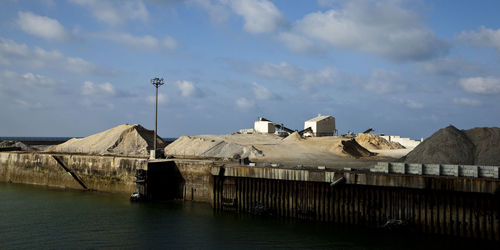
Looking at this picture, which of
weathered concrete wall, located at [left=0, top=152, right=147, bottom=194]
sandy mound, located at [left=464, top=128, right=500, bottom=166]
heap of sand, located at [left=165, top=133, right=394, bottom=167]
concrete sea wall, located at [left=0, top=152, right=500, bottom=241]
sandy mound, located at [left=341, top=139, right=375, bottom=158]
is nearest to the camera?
concrete sea wall, located at [left=0, top=152, right=500, bottom=241]

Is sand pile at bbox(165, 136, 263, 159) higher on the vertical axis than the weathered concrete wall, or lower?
higher

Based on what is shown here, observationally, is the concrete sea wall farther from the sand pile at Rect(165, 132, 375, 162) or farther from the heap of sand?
the sand pile at Rect(165, 132, 375, 162)

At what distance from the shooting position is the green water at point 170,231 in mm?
21453

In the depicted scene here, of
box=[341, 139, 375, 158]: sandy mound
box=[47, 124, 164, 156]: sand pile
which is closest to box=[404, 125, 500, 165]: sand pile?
box=[341, 139, 375, 158]: sandy mound

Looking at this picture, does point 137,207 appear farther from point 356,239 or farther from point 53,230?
point 356,239

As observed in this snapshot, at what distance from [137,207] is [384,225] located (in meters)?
18.8

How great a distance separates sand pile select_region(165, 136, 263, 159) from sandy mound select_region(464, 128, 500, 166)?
79.9 ft

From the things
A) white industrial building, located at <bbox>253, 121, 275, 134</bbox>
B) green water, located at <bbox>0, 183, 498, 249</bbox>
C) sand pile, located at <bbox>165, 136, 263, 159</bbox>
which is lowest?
green water, located at <bbox>0, 183, 498, 249</bbox>

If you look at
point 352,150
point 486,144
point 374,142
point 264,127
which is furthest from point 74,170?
point 374,142

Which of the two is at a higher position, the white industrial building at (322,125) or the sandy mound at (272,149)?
the white industrial building at (322,125)

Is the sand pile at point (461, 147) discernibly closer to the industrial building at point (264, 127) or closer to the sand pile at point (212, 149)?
the sand pile at point (212, 149)

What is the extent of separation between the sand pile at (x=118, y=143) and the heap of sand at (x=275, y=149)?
16.0ft

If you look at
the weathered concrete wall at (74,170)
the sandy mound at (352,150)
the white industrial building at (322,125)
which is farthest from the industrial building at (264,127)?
the weathered concrete wall at (74,170)

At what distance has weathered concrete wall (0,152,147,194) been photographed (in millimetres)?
38375
